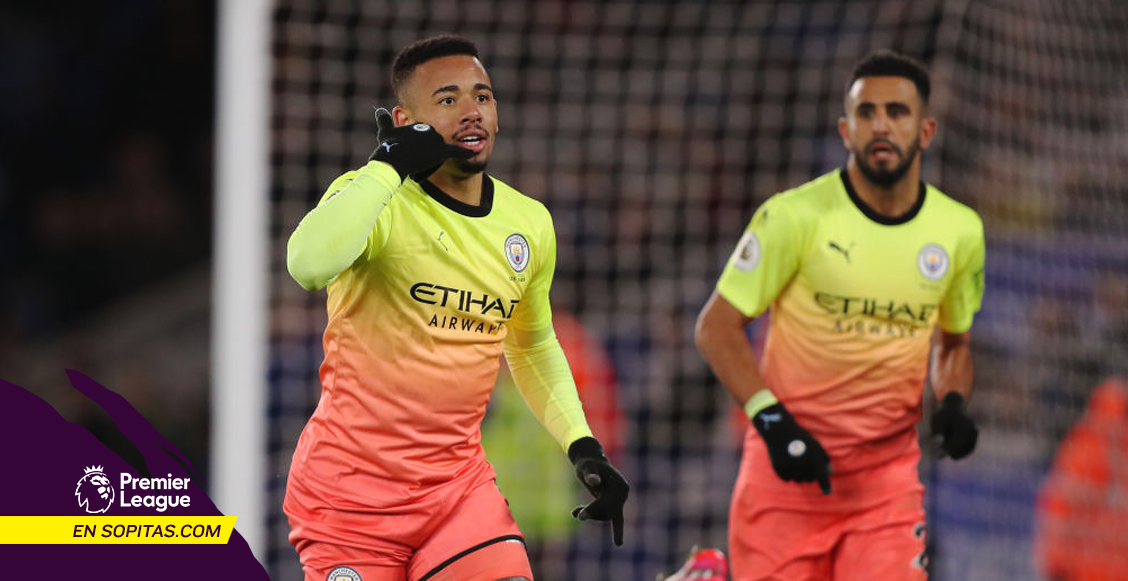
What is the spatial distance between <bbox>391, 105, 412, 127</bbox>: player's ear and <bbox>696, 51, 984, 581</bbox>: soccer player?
4.21 feet

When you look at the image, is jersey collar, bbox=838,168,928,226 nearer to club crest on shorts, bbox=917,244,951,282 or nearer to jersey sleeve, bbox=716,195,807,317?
club crest on shorts, bbox=917,244,951,282

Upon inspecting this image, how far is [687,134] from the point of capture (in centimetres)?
861

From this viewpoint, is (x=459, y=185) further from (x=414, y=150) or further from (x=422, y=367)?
(x=422, y=367)

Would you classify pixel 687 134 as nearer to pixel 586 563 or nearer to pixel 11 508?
pixel 586 563

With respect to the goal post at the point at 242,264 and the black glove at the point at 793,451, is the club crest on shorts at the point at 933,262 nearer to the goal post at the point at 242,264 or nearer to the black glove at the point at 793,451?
the black glove at the point at 793,451

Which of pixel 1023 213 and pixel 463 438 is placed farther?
pixel 1023 213

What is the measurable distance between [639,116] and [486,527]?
4987mm

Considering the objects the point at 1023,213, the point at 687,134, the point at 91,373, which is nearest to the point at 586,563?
the point at 687,134

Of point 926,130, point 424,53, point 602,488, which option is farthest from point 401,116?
point 926,130

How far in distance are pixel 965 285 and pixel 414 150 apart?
2067 mm

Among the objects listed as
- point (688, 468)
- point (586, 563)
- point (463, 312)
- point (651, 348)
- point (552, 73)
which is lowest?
point (586, 563)

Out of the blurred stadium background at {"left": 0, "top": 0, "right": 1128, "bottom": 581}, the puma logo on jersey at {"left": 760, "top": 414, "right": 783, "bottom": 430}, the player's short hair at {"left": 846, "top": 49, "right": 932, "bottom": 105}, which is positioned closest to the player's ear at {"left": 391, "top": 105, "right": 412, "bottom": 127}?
the puma logo on jersey at {"left": 760, "top": 414, "right": 783, "bottom": 430}

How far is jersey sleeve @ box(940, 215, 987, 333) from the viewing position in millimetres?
4875
